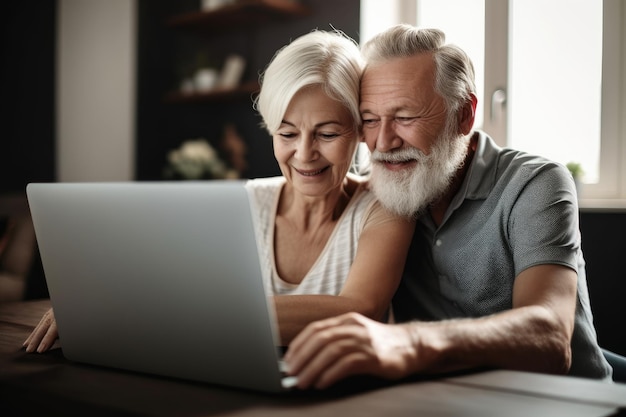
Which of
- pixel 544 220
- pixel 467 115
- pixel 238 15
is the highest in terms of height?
pixel 238 15

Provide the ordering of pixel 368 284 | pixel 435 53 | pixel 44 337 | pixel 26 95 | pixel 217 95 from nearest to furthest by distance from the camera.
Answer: pixel 44 337 < pixel 368 284 < pixel 435 53 < pixel 217 95 < pixel 26 95

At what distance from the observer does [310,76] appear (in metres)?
1.54

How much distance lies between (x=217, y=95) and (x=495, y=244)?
2.87 meters

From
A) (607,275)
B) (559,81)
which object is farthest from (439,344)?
(559,81)

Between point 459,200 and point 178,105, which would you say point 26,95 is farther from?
point 459,200

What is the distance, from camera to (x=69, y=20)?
15.1ft

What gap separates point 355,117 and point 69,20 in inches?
144

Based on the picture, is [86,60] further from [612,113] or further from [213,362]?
[213,362]

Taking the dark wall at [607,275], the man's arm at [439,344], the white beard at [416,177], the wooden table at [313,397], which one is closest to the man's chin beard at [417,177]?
the white beard at [416,177]

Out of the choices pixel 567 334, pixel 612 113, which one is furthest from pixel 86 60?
pixel 567 334

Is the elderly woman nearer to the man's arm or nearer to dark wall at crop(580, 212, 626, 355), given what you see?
the man's arm

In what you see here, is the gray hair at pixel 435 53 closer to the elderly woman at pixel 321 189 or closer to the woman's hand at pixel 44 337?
the elderly woman at pixel 321 189

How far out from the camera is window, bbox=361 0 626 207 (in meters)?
2.74

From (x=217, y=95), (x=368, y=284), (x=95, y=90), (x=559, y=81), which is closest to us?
(x=368, y=284)
